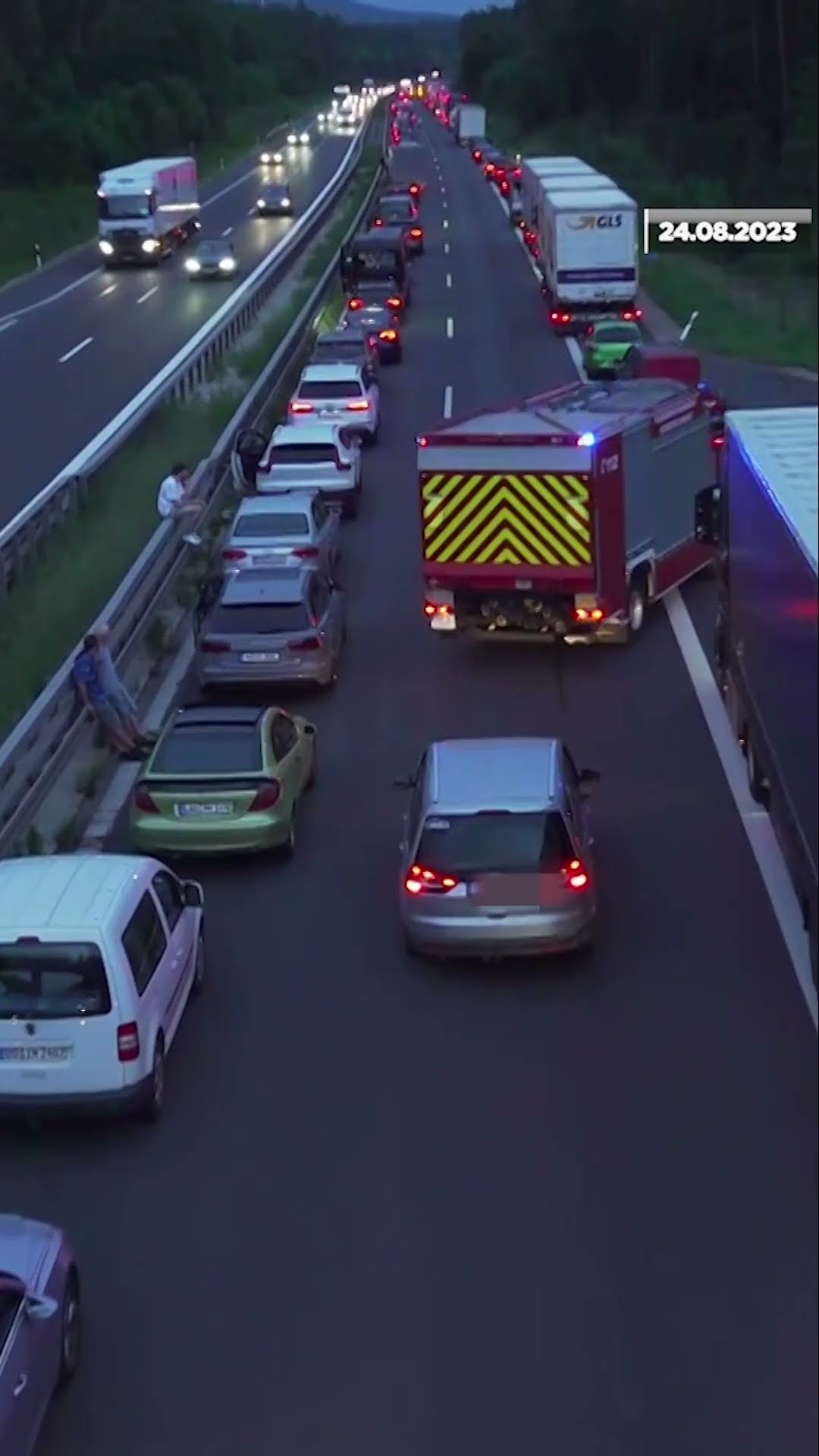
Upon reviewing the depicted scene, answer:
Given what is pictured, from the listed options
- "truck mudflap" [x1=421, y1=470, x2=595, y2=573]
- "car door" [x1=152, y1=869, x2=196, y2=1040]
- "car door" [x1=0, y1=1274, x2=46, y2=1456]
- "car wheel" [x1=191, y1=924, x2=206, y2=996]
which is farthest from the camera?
"truck mudflap" [x1=421, y1=470, x2=595, y2=573]

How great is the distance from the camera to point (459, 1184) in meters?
11.6

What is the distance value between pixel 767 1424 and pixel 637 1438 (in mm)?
525

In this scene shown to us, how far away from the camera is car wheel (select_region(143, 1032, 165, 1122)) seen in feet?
40.9

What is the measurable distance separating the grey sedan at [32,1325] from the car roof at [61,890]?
2.53 m

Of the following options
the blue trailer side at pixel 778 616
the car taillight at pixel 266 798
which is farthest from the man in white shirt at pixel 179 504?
the car taillight at pixel 266 798

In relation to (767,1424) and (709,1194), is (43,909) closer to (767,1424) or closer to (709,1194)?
(709,1194)

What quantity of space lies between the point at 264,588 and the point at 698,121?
7644 centimetres

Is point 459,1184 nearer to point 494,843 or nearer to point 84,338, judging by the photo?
point 494,843

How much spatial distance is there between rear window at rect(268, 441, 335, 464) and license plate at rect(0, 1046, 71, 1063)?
20.2 meters

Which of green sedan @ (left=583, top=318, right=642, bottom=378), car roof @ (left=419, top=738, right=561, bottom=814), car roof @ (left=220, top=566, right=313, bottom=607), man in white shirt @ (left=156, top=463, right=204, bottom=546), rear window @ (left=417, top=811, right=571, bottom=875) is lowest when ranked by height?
green sedan @ (left=583, top=318, right=642, bottom=378)

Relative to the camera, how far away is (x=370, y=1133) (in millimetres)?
12375

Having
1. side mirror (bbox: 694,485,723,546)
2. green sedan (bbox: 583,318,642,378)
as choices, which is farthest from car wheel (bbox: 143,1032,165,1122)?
green sedan (bbox: 583,318,642,378)

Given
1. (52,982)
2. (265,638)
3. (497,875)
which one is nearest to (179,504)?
(265,638)

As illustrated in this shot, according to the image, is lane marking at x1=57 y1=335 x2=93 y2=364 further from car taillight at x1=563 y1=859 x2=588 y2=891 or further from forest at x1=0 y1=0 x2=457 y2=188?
forest at x1=0 y1=0 x2=457 y2=188
